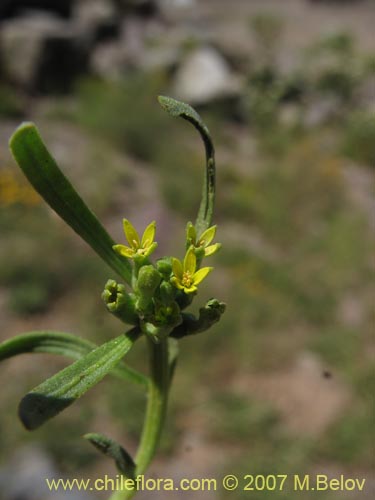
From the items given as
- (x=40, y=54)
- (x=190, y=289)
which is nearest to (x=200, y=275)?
(x=190, y=289)

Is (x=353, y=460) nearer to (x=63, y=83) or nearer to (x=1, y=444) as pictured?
(x=1, y=444)

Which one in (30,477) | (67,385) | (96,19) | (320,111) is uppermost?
(96,19)

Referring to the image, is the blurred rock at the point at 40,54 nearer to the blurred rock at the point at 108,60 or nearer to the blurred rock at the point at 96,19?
the blurred rock at the point at 108,60

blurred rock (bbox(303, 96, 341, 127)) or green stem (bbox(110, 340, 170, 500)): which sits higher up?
blurred rock (bbox(303, 96, 341, 127))

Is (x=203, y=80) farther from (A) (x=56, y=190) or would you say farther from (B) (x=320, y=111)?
(A) (x=56, y=190)

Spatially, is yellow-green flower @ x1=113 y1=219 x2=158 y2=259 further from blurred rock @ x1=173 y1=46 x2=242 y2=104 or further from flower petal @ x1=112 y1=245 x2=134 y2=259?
blurred rock @ x1=173 y1=46 x2=242 y2=104

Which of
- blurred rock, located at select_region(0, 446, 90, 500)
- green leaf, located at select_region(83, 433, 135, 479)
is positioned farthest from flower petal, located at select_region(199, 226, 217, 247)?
blurred rock, located at select_region(0, 446, 90, 500)

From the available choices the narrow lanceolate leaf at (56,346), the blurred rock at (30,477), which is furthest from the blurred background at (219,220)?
the narrow lanceolate leaf at (56,346)
